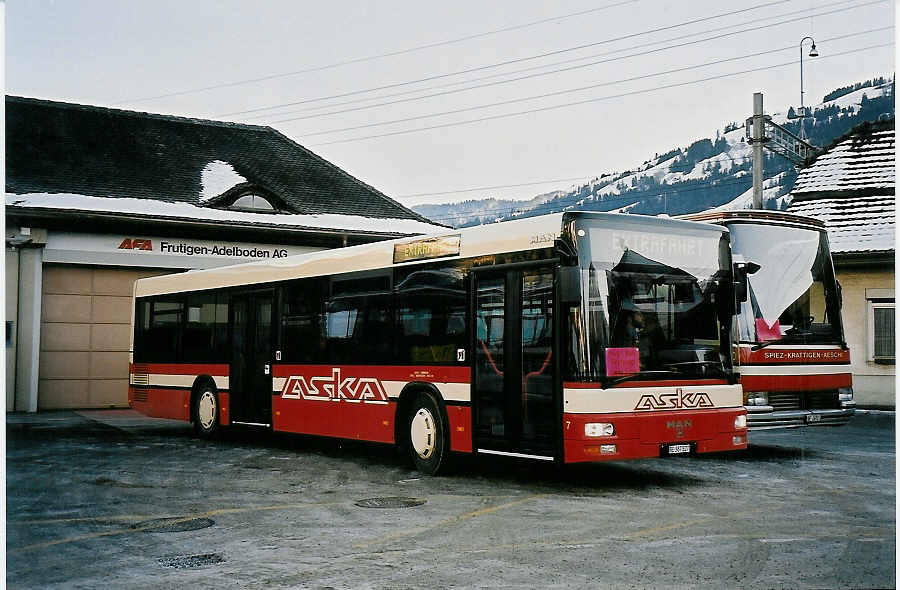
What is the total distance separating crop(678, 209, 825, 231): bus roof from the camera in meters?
14.2

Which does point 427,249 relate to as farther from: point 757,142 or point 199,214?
point 199,214

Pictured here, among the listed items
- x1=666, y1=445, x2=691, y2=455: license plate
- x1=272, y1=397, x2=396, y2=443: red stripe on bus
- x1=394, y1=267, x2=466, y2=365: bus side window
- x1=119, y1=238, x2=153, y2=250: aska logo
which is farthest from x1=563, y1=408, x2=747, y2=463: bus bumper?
x1=119, y1=238, x2=153, y2=250: aska logo

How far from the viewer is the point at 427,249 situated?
41.3 ft

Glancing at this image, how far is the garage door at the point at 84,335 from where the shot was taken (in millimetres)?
23500

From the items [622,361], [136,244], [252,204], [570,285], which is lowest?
[622,361]

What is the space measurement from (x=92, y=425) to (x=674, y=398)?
12586 mm

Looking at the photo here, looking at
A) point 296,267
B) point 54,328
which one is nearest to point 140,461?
point 296,267

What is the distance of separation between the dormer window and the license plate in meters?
17.9

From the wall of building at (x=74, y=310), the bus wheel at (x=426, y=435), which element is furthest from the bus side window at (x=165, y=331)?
the bus wheel at (x=426, y=435)

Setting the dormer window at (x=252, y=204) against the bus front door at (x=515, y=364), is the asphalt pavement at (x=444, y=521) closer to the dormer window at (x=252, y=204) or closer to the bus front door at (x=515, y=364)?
the bus front door at (x=515, y=364)

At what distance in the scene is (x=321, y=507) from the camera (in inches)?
394

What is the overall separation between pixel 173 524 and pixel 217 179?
65.1 feet

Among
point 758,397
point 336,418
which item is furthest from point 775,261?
point 336,418

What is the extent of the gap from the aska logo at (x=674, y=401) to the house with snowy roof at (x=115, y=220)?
1577 cm
